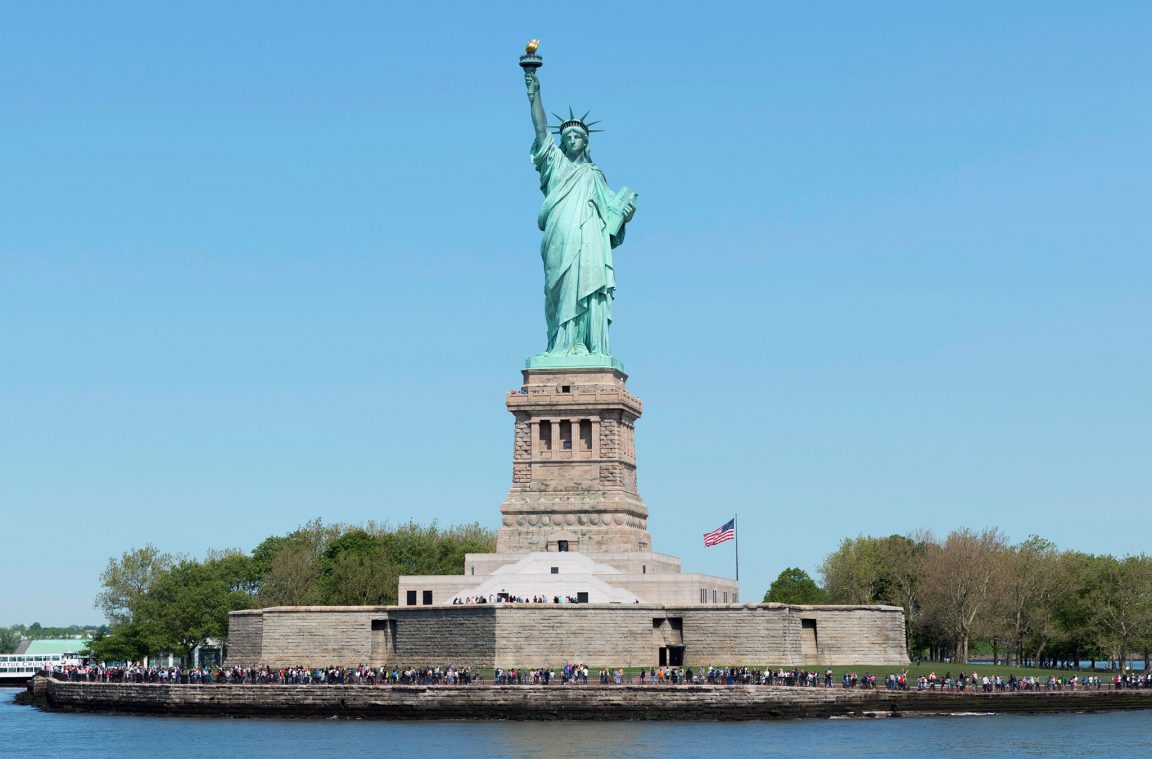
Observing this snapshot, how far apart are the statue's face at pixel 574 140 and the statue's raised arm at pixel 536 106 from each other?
776 millimetres

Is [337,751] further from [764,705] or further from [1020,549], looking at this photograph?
[1020,549]

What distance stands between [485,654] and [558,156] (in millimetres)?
21982

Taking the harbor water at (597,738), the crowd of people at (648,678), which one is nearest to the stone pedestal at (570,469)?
the crowd of people at (648,678)

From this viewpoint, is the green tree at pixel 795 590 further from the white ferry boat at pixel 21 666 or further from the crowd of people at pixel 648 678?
the white ferry boat at pixel 21 666

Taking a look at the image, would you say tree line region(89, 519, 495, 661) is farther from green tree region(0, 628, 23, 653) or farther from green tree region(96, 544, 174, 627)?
green tree region(0, 628, 23, 653)

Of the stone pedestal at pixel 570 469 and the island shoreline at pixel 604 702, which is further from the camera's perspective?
the stone pedestal at pixel 570 469

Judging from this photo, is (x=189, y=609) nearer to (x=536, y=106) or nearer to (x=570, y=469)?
(x=570, y=469)

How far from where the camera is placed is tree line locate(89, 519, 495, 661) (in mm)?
85062

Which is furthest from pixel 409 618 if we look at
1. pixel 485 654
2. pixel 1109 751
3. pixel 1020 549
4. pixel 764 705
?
pixel 1020 549

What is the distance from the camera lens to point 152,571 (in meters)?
94.8

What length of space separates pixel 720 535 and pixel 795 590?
22.0 m

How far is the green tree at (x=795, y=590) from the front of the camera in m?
90.2

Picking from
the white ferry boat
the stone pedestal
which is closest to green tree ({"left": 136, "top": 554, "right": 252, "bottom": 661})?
the stone pedestal

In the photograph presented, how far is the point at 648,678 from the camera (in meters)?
62.5
